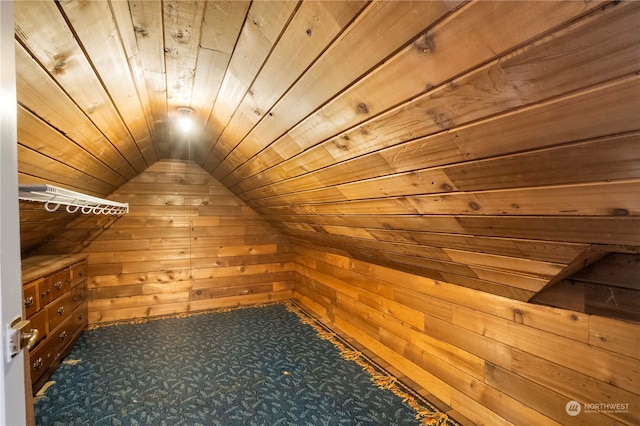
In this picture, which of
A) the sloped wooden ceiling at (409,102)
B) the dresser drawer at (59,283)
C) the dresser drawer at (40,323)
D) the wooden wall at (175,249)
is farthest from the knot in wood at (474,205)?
the wooden wall at (175,249)

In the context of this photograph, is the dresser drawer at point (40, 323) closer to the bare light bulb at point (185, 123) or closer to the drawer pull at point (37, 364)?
the drawer pull at point (37, 364)

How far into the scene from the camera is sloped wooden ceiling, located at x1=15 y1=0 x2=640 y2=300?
0.67 m

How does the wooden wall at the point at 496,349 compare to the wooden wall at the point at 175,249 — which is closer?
the wooden wall at the point at 496,349

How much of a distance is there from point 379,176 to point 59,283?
277 centimetres

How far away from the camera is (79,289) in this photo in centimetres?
312

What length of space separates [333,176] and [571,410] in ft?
5.02

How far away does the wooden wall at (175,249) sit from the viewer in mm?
3523

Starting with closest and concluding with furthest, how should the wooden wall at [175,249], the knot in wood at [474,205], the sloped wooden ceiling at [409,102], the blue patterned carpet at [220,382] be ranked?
the sloped wooden ceiling at [409,102] → the knot in wood at [474,205] → the blue patterned carpet at [220,382] → the wooden wall at [175,249]

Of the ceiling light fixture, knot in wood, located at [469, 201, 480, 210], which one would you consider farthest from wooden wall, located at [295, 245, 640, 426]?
the ceiling light fixture

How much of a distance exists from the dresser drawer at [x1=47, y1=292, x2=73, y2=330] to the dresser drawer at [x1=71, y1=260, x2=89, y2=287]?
173 mm

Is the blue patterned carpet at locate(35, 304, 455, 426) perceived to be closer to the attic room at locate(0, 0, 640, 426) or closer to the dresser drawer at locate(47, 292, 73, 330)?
the attic room at locate(0, 0, 640, 426)

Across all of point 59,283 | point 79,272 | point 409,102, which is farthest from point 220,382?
point 409,102

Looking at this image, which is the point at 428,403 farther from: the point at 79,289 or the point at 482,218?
the point at 79,289

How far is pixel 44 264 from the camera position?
8.72ft
